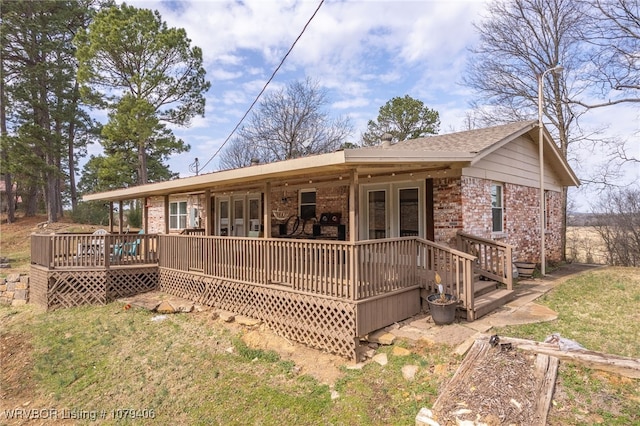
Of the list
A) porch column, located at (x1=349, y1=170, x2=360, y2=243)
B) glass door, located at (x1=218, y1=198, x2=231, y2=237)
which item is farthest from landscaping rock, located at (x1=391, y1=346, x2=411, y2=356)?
glass door, located at (x1=218, y1=198, x2=231, y2=237)

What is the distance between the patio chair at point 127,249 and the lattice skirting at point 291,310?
96.1 inches

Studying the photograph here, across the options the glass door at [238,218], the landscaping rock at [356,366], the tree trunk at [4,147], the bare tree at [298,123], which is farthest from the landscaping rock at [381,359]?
the tree trunk at [4,147]

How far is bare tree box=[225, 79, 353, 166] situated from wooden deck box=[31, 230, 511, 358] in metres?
17.6

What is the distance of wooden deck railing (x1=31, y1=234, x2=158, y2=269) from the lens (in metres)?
9.23

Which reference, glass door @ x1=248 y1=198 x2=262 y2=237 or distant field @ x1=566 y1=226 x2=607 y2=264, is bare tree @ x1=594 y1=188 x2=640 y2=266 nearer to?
distant field @ x1=566 y1=226 x2=607 y2=264

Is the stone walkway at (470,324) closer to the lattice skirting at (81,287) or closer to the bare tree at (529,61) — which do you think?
the lattice skirting at (81,287)

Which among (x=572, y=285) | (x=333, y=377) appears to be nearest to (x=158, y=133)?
(x=333, y=377)

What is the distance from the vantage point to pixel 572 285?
27.9 ft

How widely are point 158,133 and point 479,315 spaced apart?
57.1 feet

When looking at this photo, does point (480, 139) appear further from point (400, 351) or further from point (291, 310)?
point (291, 310)

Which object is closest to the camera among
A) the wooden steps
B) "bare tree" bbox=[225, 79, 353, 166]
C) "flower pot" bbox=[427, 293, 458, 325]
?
"flower pot" bbox=[427, 293, 458, 325]

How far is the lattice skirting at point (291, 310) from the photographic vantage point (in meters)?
5.40

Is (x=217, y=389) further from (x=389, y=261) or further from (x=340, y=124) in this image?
(x=340, y=124)

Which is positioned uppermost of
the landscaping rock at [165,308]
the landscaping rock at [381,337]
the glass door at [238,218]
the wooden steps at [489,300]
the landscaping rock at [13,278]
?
the glass door at [238,218]
